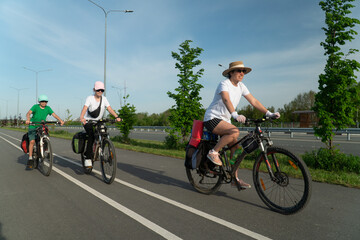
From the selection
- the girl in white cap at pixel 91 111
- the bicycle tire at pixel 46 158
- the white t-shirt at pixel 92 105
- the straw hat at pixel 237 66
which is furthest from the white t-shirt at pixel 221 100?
the bicycle tire at pixel 46 158

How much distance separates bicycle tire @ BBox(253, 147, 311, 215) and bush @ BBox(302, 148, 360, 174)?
3.59 metres

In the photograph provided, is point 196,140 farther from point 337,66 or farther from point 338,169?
point 337,66

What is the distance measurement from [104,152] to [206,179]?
2352 millimetres

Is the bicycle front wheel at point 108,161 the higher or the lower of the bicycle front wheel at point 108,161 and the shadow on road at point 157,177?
the higher

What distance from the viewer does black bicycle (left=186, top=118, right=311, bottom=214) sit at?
301 centimetres

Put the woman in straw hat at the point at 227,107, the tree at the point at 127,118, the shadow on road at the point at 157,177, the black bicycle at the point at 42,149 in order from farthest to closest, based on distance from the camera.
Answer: the tree at the point at 127,118 → the black bicycle at the point at 42,149 → the shadow on road at the point at 157,177 → the woman in straw hat at the point at 227,107

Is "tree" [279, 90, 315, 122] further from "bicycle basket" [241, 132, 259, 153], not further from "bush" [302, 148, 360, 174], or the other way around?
"bicycle basket" [241, 132, 259, 153]

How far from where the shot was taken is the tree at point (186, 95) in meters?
11.4

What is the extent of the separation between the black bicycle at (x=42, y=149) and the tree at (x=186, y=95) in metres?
6.14

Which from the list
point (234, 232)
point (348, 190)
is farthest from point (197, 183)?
point (348, 190)

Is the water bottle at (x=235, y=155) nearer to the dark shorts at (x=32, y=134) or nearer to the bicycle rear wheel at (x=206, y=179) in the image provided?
the bicycle rear wheel at (x=206, y=179)

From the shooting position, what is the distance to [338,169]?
6.37 meters

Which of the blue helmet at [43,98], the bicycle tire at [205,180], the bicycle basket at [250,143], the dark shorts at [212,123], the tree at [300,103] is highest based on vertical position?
the tree at [300,103]

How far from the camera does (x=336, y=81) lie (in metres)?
6.58
